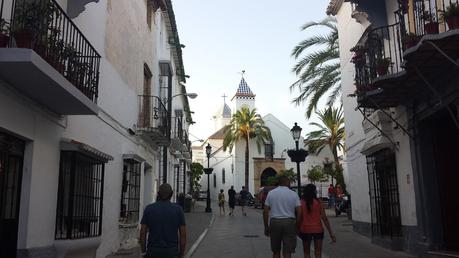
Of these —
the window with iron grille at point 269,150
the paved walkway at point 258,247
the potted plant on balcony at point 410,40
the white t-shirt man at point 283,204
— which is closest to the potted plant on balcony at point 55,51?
the white t-shirt man at point 283,204

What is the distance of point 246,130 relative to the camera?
50250mm

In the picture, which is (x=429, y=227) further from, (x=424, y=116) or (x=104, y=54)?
(x=104, y=54)

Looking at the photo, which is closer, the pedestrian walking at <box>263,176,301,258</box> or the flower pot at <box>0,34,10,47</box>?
the flower pot at <box>0,34,10,47</box>

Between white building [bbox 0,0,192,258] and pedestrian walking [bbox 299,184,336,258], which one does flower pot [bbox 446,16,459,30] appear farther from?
white building [bbox 0,0,192,258]

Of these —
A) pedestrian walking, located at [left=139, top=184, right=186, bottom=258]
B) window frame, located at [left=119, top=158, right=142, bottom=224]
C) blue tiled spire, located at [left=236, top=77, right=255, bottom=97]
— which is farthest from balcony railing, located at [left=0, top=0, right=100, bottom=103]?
blue tiled spire, located at [left=236, top=77, right=255, bottom=97]

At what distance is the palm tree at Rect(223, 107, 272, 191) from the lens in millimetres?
50156

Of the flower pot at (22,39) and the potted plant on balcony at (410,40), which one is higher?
the potted plant on balcony at (410,40)

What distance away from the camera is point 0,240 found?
6.95 metres

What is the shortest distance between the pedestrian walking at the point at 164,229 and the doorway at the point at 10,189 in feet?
7.98

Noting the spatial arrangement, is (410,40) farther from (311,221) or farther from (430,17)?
(311,221)

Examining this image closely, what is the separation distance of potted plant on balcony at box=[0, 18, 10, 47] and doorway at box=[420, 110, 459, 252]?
8.25 m

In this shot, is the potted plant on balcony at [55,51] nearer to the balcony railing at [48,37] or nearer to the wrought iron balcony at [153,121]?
the balcony railing at [48,37]

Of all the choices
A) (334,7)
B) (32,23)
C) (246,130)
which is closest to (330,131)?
(246,130)

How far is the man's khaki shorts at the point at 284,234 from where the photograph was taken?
8.11 meters
